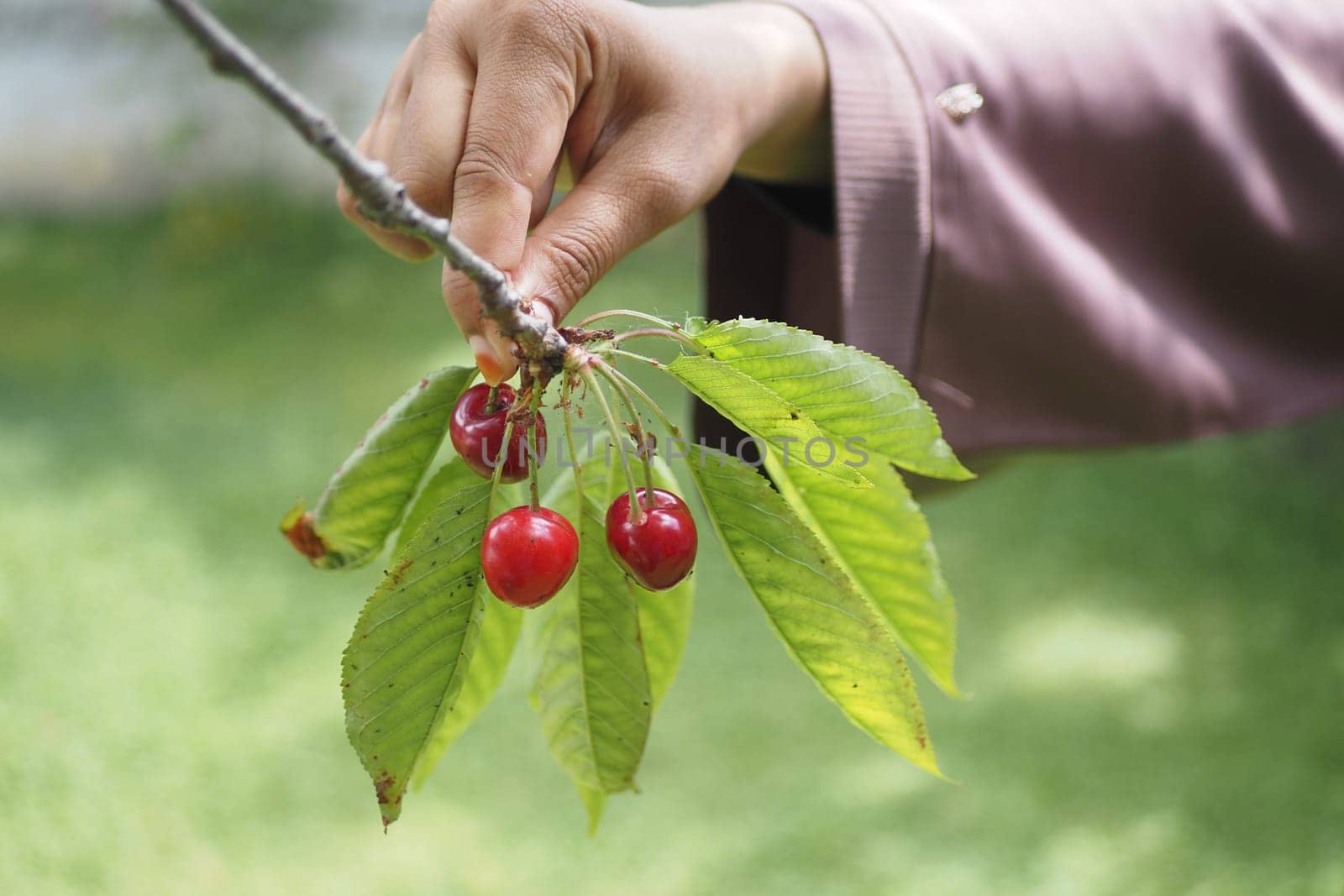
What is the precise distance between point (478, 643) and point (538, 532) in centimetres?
10

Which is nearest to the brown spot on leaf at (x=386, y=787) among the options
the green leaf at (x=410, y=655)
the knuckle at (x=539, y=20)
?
the green leaf at (x=410, y=655)

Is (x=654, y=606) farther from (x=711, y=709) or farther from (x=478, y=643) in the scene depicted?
(x=711, y=709)

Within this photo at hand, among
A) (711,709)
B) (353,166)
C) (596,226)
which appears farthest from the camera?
(711,709)

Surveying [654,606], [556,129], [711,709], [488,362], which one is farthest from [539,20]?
[711,709]

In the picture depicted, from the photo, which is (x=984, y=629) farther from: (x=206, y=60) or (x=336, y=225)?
(x=336, y=225)

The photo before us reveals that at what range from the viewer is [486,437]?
49 cm

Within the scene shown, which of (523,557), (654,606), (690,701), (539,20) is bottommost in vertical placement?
(690,701)

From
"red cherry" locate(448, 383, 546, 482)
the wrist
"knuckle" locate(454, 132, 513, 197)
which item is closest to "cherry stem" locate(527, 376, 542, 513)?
"red cherry" locate(448, 383, 546, 482)

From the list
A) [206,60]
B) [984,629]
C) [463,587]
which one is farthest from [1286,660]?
[206,60]

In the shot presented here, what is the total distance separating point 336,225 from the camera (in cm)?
302

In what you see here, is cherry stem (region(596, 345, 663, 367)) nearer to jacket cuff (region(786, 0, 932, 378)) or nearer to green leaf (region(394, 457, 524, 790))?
green leaf (region(394, 457, 524, 790))

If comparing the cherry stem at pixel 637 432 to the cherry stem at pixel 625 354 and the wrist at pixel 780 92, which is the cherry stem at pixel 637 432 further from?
the wrist at pixel 780 92

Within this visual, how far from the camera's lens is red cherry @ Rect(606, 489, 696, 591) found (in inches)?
18.7

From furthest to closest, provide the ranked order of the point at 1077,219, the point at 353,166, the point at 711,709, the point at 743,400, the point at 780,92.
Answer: the point at 711,709 → the point at 1077,219 → the point at 780,92 → the point at 743,400 → the point at 353,166
